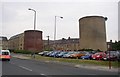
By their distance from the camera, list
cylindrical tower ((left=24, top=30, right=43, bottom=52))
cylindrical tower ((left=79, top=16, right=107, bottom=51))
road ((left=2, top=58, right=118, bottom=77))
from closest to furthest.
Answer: road ((left=2, top=58, right=118, bottom=77))
cylindrical tower ((left=79, top=16, right=107, bottom=51))
cylindrical tower ((left=24, top=30, right=43, bottom=52))

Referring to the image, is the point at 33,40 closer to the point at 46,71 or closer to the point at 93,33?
the point at 93,33

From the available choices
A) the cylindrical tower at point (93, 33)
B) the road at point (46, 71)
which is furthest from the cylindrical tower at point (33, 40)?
the road at point (46, 71)

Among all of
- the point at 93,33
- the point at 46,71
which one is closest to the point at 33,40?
the point at 93,33

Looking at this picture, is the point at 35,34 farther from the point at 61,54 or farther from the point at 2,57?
the point at 2,57

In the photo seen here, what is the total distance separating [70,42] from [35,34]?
5275cm

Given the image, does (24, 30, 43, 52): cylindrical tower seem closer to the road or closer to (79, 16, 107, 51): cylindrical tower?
(79, 16, 107, 51): cylindrical tower

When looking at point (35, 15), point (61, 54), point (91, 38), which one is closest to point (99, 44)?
point (91, 38)

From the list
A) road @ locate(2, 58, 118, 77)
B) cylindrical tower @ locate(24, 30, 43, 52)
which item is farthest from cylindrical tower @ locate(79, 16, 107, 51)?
road @ locate(2, 58, 118, 77)

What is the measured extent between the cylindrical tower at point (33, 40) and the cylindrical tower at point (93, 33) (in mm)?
17800

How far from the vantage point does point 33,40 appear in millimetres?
101125

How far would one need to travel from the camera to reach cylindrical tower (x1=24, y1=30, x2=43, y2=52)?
10144 cm

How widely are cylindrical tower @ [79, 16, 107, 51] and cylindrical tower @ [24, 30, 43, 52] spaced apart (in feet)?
58.4

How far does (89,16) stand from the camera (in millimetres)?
93812

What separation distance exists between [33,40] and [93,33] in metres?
24.4
